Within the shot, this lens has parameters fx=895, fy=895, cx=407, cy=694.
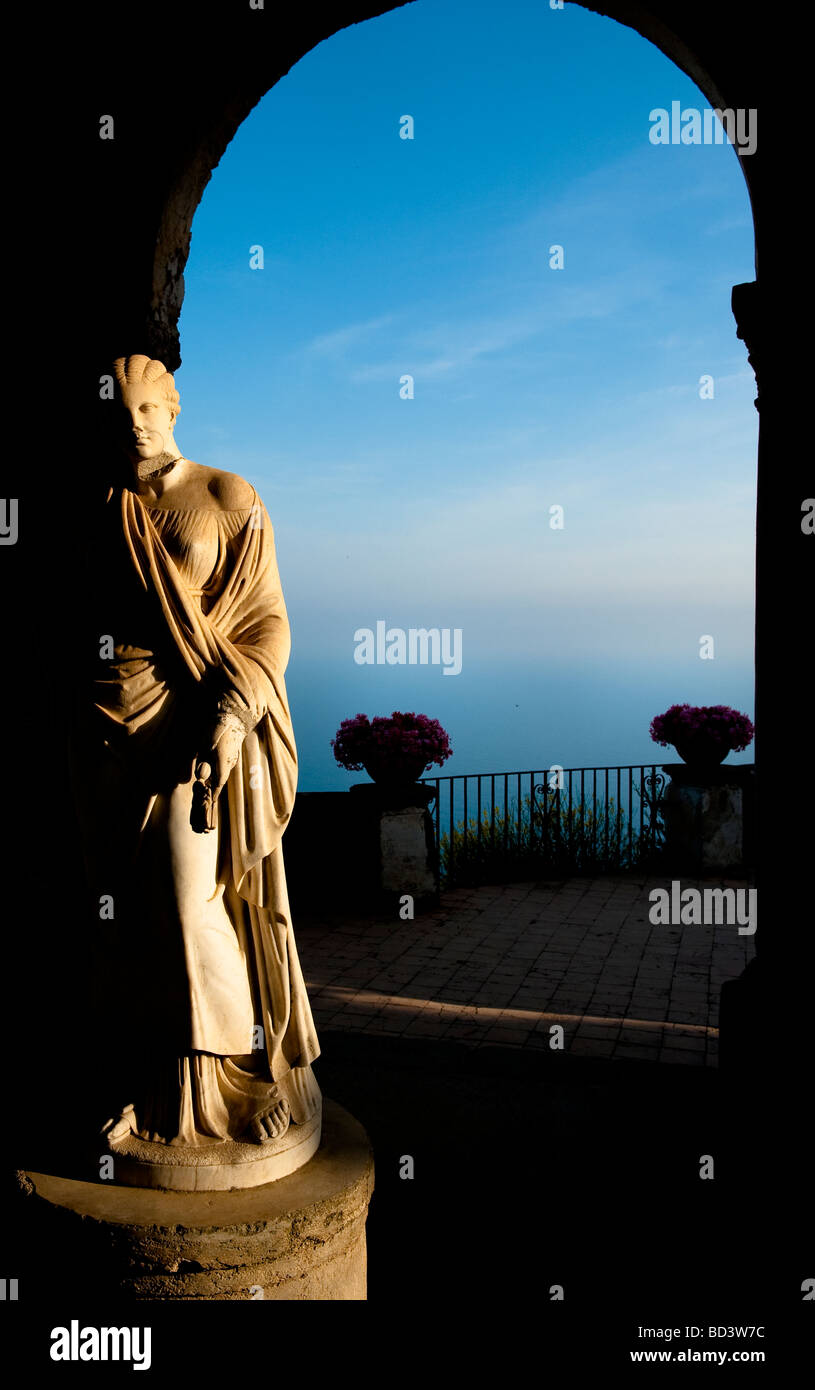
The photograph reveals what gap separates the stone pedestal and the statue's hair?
202 cm

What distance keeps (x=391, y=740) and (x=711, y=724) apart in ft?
10.6

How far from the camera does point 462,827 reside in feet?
28.2

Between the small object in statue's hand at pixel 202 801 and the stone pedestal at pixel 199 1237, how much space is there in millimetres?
911

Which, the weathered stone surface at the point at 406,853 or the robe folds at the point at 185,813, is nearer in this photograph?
the robe folds at the point at 185,813

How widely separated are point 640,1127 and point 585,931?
10.8 feet

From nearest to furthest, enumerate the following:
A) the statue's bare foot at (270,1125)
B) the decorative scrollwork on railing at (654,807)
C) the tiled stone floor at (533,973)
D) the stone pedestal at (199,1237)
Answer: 1. the stone pedestal at (199,1237)
2. the statue's bare foot at (270,1125)
3. the tiled stone floor at (533,973)
4. the decorative scrollwork on railing at (654,807)

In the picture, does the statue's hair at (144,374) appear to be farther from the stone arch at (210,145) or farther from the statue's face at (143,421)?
the stone arch at (210,145)

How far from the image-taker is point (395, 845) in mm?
7316

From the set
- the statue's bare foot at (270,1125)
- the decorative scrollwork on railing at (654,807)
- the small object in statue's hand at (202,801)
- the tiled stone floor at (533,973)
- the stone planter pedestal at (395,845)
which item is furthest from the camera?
the decorative scrollwork on railing at (654,807)

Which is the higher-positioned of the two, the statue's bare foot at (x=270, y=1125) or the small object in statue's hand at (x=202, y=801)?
the small object in statue's hand at (x=202, y=801)

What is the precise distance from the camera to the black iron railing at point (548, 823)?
855cm

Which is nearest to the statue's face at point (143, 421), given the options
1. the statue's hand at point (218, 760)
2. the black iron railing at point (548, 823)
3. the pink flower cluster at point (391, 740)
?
the statue's hand at point (218, 760)

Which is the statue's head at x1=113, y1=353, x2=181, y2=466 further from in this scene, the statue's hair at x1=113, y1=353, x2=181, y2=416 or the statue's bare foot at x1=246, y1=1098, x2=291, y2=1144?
the statue's bare foot at x1=246, y1=1098, x2=291, y2=1144
